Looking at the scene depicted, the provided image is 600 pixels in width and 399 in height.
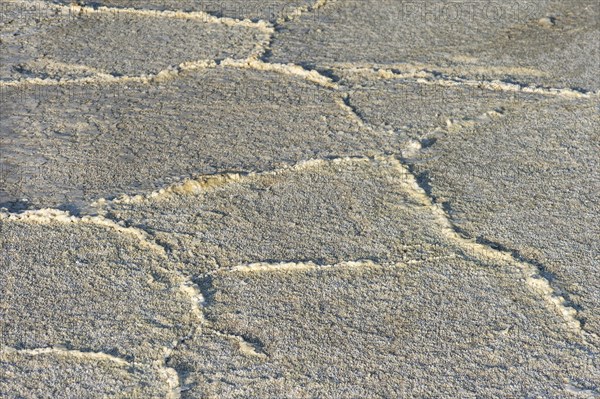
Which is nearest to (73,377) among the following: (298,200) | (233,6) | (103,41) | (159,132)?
(298,200)

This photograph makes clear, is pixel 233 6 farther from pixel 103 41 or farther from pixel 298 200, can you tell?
pixel 298 200

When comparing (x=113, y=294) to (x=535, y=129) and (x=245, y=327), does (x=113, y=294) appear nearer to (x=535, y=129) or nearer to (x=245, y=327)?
(x=245, y=327)

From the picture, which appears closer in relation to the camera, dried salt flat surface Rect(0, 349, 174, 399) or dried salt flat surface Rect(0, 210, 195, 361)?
dried salt flat surface Rect(0, 349, 174, 399)

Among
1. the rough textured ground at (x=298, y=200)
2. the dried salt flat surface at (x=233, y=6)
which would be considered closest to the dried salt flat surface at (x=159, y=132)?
the rough textured ground at (x=298, y=200)

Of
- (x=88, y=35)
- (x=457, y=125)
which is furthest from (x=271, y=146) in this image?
(x=88, y=35)

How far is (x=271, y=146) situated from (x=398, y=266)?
0.65 m

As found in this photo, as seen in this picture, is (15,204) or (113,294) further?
(15,204)

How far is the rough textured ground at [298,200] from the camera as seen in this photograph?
2045mm

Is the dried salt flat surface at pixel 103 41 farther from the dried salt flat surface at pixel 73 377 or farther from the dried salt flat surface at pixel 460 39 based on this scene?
the dried salt flat surface at pixel 73 377

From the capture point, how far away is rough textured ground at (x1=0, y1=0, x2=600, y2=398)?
6.71 feet

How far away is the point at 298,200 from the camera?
8.41 ft

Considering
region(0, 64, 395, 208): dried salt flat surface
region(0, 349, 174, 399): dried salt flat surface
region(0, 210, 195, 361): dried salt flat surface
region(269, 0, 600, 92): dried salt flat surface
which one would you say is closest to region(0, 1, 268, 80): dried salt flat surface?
region(0, 64, 395, 208): dried salt flat surface

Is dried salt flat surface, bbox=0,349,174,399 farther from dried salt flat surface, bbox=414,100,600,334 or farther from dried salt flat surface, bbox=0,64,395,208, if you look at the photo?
dried salt flat surface, bbox=414,100,600,334

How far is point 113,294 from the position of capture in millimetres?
2219
